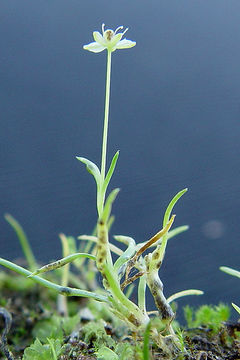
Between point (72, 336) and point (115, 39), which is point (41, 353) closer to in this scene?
point (72, 336)

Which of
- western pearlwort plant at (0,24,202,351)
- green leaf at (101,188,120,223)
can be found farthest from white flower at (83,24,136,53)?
green leaf at (101,188,120,223)

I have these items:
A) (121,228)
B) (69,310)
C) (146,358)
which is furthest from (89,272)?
(146,358)

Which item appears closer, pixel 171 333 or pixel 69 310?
pixel 171 333

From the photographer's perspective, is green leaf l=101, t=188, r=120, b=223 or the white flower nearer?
green leaf l=101, t=188, r=120, b=223

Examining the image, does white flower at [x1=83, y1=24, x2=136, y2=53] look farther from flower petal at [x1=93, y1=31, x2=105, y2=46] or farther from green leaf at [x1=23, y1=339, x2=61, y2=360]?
green leaf at [x1=23, y1=339, x2=61, y2=360]

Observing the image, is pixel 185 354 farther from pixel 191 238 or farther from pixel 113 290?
→ pixel 191 238

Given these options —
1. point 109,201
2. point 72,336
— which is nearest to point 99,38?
point 109,201

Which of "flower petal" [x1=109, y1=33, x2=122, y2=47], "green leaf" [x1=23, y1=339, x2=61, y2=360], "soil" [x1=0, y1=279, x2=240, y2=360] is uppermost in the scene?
"flower petal" [x1=109, y1=33, x2=122, y2=47]

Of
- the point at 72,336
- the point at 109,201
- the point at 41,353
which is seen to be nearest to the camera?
the point at 109,201
